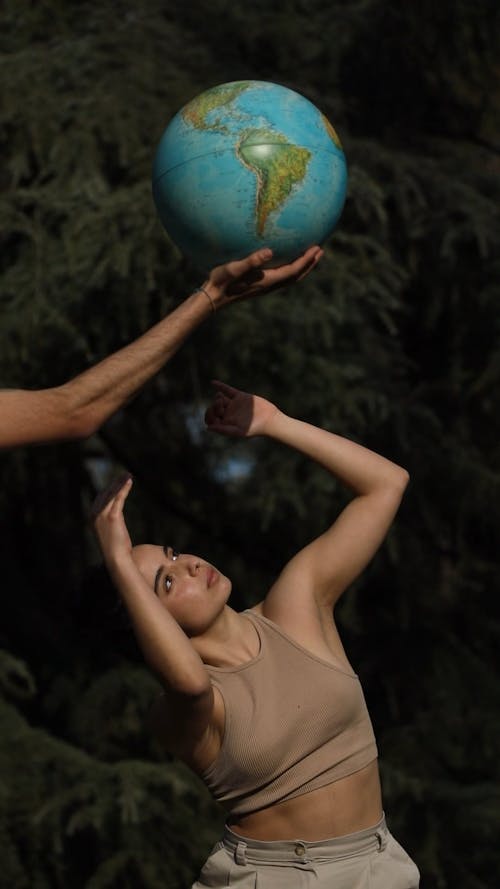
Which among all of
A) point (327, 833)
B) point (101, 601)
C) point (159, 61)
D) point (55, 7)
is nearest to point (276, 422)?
point (101, 601)

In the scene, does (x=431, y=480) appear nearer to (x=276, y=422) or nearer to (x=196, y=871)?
(x=196, y=871)

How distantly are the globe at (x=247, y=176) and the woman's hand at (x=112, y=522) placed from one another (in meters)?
0.61

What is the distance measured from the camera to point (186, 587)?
12.1 feet

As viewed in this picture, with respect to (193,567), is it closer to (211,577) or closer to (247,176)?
(211,577)

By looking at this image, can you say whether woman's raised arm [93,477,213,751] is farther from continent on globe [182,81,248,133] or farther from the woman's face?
continent on globe [182,81,248,133]

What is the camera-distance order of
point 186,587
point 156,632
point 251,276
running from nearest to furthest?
point 156,632
point 251,276
point 186,587

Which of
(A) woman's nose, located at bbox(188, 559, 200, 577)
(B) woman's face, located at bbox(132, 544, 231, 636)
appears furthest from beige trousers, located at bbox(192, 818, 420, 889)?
(A) woman's nose, located at bbox(188, 559, 200, 577)

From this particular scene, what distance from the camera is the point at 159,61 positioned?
7.71 metres

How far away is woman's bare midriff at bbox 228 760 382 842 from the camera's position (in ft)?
11.9

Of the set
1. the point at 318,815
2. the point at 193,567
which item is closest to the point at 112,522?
the point at 193,567

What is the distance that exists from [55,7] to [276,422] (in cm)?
495

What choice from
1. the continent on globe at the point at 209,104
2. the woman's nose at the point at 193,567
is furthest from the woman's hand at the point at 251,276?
the woman's nose at the point at 193,567

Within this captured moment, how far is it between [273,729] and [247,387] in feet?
11.9

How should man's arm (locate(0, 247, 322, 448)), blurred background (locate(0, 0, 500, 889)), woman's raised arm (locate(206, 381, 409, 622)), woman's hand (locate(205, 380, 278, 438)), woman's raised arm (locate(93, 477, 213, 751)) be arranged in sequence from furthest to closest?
blurred background (locate(0, 0, 500, 889)) < woman's hand (locate(205, 380, 278, 438)) < woman's raised arm (locate(206, 381, 409, 622)) < woman's raised arm (locate(93, 477, 213, 751)) < man's arm (locate(0, 247, 322, 448))
